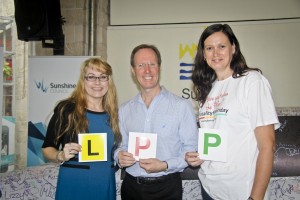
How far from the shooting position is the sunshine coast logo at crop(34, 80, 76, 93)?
14.0 feet

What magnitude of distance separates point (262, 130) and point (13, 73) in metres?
5.70

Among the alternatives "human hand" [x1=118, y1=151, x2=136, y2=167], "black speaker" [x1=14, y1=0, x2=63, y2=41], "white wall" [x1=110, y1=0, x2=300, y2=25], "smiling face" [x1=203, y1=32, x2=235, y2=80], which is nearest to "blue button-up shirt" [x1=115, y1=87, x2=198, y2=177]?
"human hand" [x1=118, y1=151, x2=136, y2=167]

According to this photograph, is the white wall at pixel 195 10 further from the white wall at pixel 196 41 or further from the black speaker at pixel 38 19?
the black speaker at pixel 38 19

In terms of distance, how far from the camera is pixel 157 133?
6.88 ft

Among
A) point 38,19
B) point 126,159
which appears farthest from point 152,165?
point 38,19

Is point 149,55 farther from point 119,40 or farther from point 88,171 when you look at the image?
point 119,40

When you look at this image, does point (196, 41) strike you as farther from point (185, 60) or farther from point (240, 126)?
point (240, 126)

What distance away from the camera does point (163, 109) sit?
2131 mm

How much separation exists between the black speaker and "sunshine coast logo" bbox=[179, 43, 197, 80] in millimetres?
2082

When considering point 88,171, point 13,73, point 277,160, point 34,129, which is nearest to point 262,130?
point 88,171

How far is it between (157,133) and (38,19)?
104 inches

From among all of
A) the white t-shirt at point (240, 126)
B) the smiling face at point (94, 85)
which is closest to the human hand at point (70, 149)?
the smiling face at point (94, 85)

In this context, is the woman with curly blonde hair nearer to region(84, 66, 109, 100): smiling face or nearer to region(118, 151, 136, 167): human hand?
region(84, 66, 109, 100): smiling face

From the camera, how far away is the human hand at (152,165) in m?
1.95
